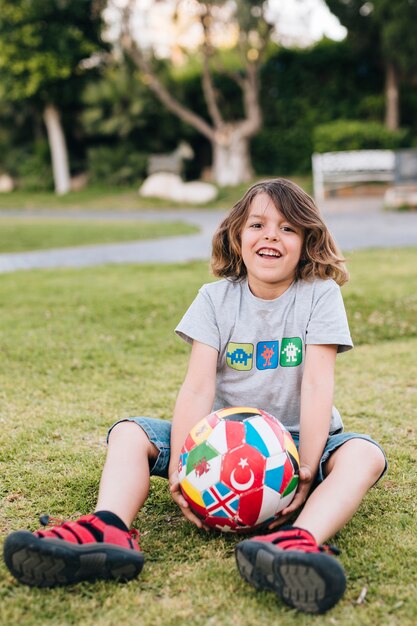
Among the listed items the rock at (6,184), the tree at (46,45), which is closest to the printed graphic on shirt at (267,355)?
the tree at (46,45)

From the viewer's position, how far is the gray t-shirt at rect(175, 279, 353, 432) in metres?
2.82

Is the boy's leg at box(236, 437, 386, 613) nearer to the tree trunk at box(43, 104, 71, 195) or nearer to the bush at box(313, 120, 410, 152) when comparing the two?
the bush at box(313, 120, 410, 152)

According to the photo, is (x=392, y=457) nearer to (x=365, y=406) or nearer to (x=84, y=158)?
(x=365, y=406)

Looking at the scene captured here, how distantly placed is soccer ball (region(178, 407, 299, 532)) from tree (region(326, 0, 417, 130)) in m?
18.4

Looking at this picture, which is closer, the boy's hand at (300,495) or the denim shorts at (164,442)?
the boy's hand at (300,495)

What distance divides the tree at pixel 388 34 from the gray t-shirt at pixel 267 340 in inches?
705

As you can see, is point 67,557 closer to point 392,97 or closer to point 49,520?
point 49,520

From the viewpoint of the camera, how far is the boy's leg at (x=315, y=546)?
201 cm

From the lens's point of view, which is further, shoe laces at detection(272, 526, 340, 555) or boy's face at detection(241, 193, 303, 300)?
boy's face at detection(241, 193, 303, 300)

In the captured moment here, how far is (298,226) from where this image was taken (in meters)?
2.85

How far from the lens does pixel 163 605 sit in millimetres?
2090

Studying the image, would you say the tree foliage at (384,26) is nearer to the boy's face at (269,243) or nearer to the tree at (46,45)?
the tree at (46,45)

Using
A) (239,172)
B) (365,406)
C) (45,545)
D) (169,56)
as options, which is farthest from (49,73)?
(45,545)

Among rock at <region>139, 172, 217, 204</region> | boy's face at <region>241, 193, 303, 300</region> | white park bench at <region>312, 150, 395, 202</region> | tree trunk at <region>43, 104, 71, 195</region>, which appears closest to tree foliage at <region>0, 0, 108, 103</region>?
tree trunk at <region>43, 104, 71, 195</region>
